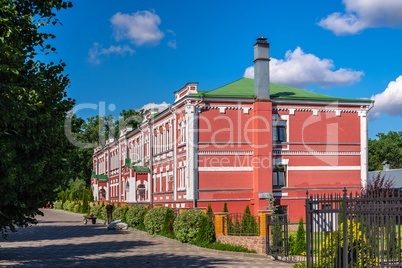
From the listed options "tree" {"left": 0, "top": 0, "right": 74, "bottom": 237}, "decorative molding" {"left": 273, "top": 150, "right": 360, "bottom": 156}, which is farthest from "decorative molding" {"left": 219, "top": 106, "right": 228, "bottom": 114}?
"tree" {"left": 0, "top": 0, "right": 74, "bottom": 237}

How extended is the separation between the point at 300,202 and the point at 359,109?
22.3 ft

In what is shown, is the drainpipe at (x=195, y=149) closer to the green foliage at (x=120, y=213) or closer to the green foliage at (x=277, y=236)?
the green foliage at (x=120, y=213)

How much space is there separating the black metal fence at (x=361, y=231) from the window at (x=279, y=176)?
20.5 m

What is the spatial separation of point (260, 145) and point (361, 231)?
2179 cm

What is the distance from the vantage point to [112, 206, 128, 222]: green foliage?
3897 centimetres

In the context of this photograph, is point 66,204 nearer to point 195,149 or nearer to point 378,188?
point 195,149

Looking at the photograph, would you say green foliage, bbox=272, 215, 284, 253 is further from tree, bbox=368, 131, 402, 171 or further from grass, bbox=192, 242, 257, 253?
tree, bbox=368, 131, 402, 171

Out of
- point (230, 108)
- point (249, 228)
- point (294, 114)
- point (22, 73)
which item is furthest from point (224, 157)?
point (22, 73)

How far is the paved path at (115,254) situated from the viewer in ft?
60.2

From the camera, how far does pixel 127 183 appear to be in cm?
4456

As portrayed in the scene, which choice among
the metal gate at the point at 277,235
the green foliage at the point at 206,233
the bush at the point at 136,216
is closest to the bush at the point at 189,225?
the green foliage at the point at 206,233

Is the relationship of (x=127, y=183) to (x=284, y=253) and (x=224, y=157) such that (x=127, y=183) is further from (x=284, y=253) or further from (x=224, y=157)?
(x=284, y=253)

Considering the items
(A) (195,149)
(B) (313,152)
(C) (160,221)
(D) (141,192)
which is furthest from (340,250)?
(D) (141,192)

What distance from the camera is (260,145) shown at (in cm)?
3194
